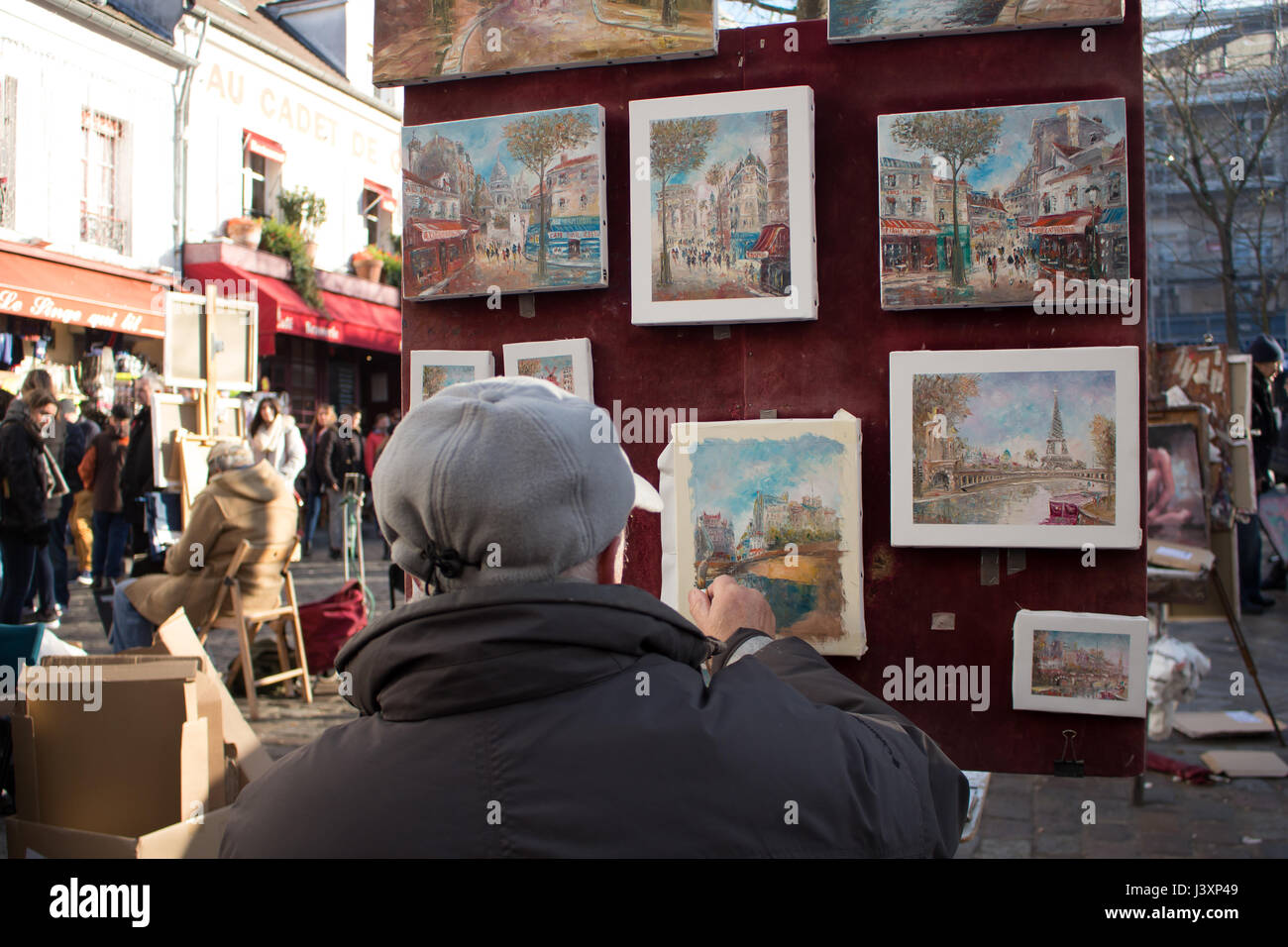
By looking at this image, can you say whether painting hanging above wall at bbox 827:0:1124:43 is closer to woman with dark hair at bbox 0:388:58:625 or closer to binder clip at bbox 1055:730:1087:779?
binder clip at bbox 1055:730:1087:779

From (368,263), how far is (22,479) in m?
9.85

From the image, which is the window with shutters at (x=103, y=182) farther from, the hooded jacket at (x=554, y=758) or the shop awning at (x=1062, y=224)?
the hooded jacket at (x=554, y=758)

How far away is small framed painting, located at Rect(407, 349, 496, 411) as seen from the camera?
2092mm

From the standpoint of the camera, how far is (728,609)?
5.89 ft

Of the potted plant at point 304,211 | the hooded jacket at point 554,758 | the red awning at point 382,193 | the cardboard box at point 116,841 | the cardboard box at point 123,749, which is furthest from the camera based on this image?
the red awning at point 382,193

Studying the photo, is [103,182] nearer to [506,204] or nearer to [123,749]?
[123,749]

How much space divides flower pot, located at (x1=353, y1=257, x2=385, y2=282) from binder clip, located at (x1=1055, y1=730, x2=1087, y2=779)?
47.1 feet

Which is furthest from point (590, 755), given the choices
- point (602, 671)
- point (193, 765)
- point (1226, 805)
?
point (1226, 805)

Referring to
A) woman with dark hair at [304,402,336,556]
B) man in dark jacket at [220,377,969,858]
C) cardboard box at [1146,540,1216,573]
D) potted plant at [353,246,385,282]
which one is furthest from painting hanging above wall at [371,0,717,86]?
potted plant at [353,246,385,282]

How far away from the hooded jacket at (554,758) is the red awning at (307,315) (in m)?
11.8

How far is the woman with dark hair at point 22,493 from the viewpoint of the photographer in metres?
5.66

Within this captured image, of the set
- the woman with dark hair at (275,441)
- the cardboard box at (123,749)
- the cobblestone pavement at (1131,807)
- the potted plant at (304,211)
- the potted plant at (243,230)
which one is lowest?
the cobblestone pavement at (1131,807)

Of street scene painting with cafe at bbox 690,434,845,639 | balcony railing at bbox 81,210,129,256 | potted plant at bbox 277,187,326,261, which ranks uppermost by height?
potted plant at bbox 277,187,326,261

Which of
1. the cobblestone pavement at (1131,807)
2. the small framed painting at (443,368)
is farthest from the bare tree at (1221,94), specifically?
the small framed painting at (443,368)
